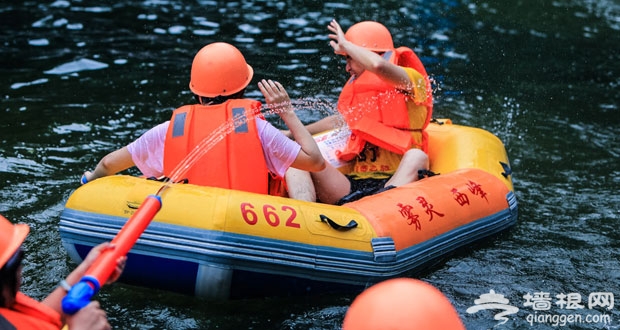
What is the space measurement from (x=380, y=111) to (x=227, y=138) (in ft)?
5.40

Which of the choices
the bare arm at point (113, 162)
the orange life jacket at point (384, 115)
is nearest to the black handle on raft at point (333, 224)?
the bare arm at point (113, 162)

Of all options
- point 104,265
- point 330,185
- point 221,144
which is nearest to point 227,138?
point 221,144

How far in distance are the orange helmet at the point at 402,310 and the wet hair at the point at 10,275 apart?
114 centimetres

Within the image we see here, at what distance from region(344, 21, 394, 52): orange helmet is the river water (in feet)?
5.20

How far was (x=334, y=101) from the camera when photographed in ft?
26.7

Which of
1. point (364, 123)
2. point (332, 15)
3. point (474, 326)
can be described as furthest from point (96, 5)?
point (474, 326)

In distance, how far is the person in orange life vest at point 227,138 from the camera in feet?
14.2

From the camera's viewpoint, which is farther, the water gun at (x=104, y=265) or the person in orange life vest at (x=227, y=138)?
the person in orange life vest at (x=227, y=138)

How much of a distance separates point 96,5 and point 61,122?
4522 mm

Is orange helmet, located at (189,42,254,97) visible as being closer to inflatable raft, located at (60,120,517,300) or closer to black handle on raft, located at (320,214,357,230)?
inflatable raft, located at (60,120,517,300)

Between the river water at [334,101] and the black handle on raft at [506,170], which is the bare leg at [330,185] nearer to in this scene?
the river water at [334,101]

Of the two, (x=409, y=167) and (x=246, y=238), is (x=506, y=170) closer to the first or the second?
(x=409, y=167)

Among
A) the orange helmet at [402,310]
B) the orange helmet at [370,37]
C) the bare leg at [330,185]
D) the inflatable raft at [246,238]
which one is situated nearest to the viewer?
the orange helmet at [402,310]

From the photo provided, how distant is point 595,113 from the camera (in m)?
8.55
